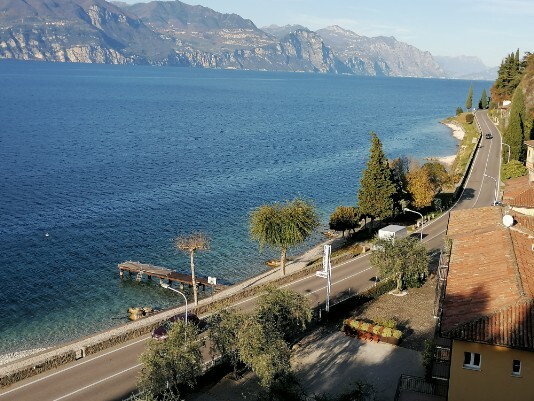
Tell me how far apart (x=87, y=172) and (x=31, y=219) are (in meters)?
29.9

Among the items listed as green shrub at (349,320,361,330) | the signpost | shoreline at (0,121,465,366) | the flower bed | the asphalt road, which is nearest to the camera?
the asphalt road

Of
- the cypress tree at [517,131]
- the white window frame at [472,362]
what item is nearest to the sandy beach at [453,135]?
the cypress tree at [517,131]

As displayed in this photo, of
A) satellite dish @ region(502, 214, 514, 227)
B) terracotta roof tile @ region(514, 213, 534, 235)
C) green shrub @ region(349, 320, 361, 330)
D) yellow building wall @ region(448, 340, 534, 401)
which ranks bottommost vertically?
green shrub @ region(349, 320, 361, 330)

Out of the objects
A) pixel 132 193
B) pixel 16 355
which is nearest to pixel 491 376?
pixel 16 355

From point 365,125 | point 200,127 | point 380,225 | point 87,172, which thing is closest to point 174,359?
point 380,225

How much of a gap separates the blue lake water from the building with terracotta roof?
3051 cm

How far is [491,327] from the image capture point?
25.8 m

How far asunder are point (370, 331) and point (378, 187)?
29.9 m

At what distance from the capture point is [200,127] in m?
167

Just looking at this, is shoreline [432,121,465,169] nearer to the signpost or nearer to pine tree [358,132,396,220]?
pine tree [358,132,396,220]

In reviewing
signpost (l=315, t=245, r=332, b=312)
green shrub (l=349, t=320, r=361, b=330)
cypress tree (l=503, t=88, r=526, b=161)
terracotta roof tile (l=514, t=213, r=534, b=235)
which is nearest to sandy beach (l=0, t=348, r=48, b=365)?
signpost (l=315, t=245, r=332, b=312)

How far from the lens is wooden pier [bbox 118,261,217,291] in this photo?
5606cm

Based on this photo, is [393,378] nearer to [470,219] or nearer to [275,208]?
[470,219]

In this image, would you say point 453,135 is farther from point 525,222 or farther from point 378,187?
point 525,222
